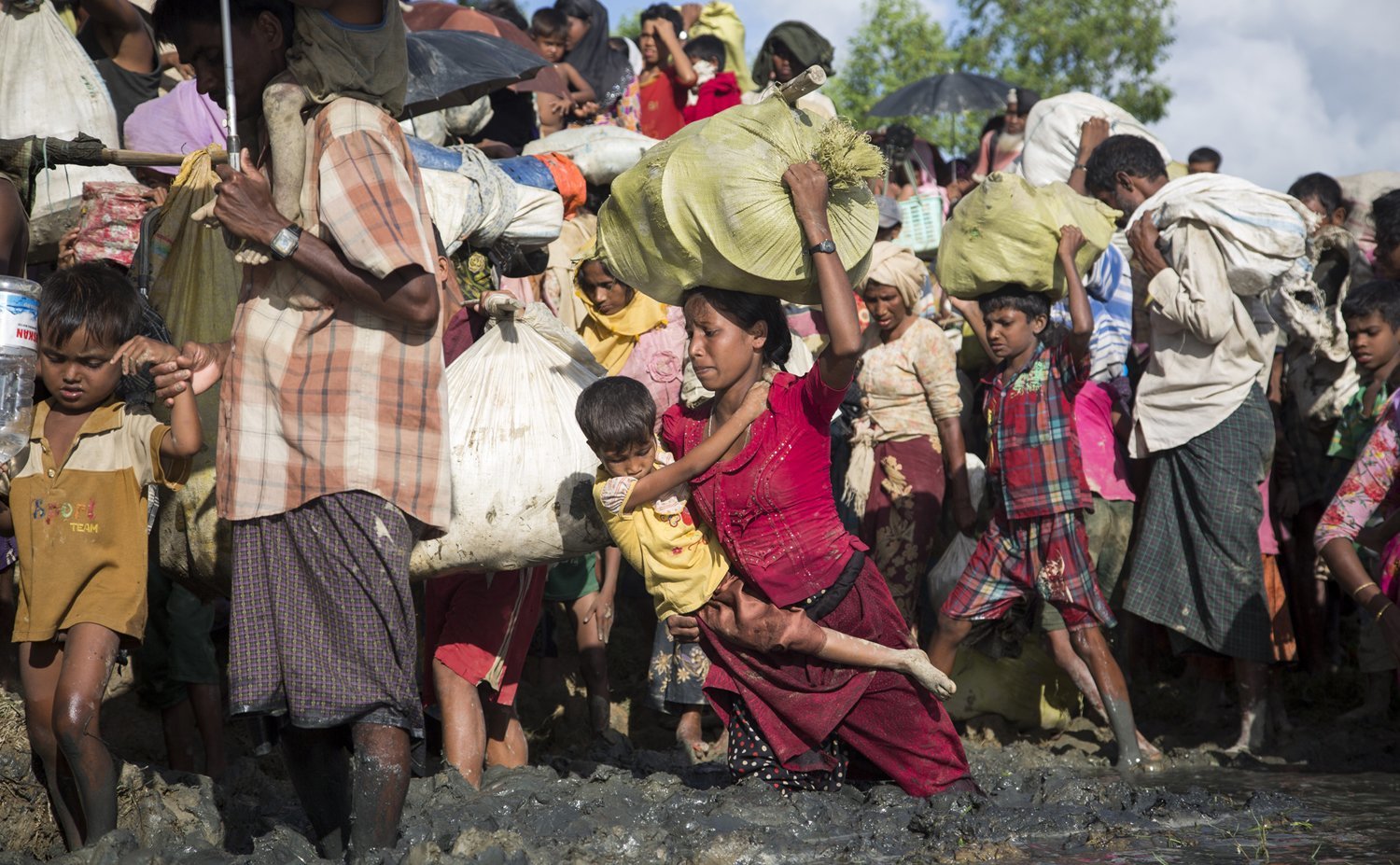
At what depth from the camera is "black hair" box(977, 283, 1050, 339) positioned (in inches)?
226

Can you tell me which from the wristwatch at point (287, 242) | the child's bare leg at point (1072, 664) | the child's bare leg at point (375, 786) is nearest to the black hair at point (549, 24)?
the child's bare leg at point (1072, 664)

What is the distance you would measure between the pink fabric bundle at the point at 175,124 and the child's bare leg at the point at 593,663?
260 cm

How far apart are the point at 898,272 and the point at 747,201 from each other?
263cm

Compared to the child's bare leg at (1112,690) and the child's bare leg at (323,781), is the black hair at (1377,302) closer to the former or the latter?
the child's bare leg at (1112,690)

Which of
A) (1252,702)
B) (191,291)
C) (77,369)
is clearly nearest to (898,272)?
(1252,702)

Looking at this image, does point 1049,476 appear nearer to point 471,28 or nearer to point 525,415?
point 525,415

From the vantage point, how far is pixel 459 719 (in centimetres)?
466

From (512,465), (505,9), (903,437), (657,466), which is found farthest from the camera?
(505,9)

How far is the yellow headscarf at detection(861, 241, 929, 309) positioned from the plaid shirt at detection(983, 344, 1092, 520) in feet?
2.38

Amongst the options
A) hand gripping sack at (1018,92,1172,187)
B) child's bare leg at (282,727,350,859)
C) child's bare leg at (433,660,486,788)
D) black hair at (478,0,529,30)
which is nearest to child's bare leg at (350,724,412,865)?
child's bare leg at (282,727,350,859)

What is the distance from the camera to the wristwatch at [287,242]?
320cm

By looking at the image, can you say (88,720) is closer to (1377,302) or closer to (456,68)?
(456,68)

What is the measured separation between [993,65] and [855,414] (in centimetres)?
1987

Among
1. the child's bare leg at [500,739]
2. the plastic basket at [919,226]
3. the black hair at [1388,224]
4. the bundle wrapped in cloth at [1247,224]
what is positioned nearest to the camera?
the child's bare leg at [500,739]
